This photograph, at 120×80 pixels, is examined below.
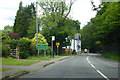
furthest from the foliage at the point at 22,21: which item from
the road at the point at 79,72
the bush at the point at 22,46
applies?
the road at the point at 79,72

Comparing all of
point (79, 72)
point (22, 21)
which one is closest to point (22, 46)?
point (79, 72)

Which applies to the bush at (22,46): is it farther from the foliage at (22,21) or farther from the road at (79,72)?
the foliage at (22,21)

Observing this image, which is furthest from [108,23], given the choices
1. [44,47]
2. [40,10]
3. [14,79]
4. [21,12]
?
[21,12]

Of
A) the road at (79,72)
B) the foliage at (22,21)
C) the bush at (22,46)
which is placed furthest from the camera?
the foliage at (22,21)

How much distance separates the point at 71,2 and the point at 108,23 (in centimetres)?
Answer: 2041

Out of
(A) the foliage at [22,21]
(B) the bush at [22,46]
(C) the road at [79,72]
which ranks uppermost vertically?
(A) the foliage at [22,21]

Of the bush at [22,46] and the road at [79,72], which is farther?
the bush at [22,46]

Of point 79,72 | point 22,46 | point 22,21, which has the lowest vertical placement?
point 79,72

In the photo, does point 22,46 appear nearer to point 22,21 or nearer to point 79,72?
point 79,72

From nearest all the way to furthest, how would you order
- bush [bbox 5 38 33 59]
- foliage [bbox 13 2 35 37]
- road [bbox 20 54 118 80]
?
road [bbox 20 54 118 80]
bush [bbox 5 38 33 59]
foliage [bbox 13 2 35 37]

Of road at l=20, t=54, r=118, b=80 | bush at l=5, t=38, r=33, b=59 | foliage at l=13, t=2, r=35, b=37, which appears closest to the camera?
road at l=20, t=54, r=118, b=80

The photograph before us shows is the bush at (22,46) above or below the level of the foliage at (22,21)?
below

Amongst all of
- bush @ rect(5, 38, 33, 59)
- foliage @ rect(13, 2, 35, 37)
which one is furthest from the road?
foliage @ rect(13, 2, 35, 37)

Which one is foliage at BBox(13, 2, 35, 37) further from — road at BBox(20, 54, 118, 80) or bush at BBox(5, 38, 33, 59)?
road at BBox(20, 54, 118, 80)
